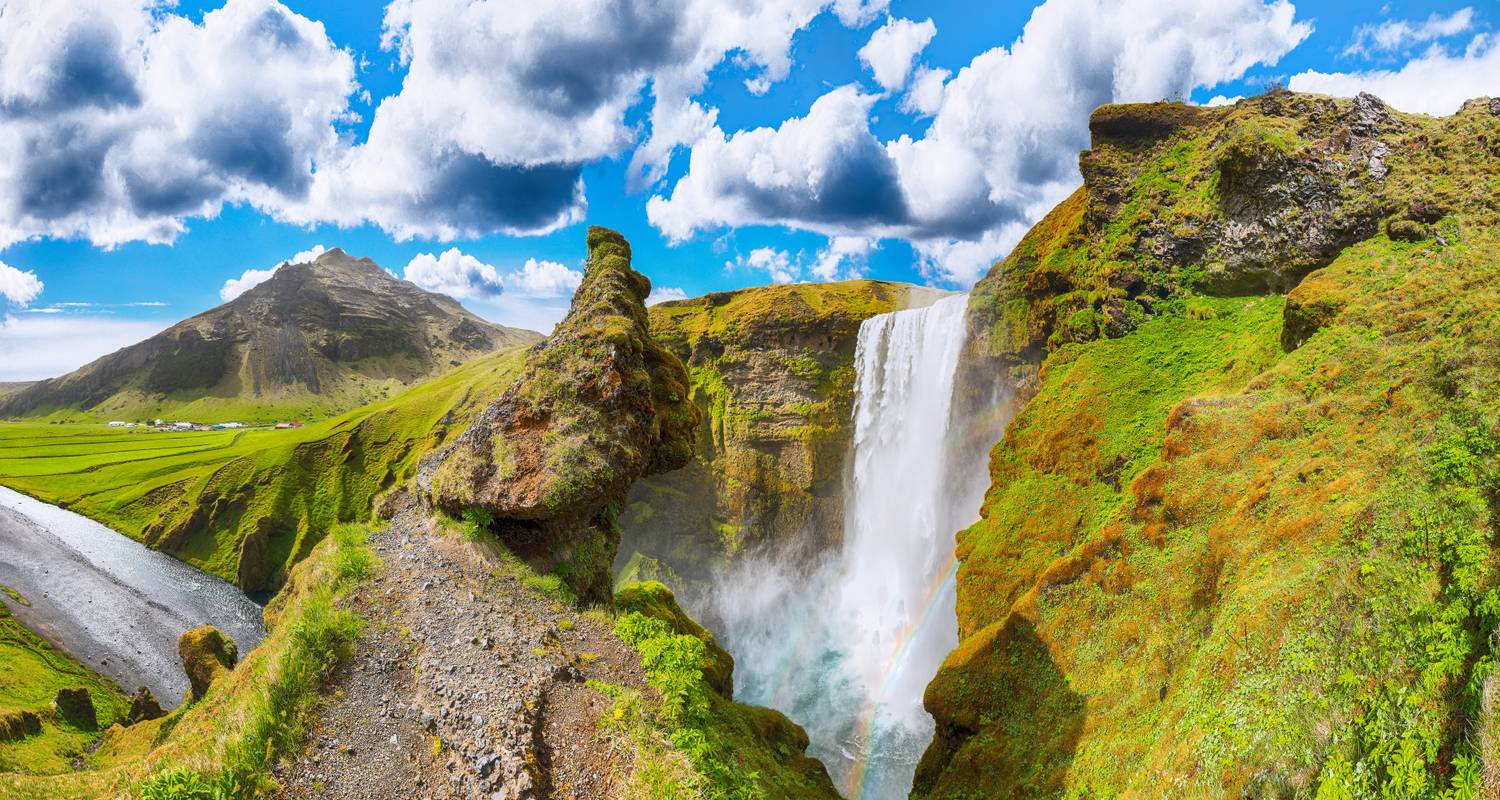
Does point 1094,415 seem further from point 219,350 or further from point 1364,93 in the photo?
point 219,350

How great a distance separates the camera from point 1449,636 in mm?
6191

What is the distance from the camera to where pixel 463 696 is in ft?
29.7

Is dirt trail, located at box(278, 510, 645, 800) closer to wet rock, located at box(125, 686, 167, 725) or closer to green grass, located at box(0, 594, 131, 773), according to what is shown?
green grass, located at box(0, 594, 131, 773)

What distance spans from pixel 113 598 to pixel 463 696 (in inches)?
2740

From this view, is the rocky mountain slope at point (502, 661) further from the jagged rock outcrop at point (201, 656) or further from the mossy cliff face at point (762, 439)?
the mossy cliff face at point (762, 439)

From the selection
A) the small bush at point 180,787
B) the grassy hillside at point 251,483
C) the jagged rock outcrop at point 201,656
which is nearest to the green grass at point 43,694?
the jagged rock outcrop at point 201,656

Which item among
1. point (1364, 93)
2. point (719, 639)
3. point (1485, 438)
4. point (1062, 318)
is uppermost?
point (1364, 93)

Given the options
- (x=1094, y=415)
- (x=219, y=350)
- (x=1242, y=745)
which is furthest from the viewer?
(x=219, y=350)

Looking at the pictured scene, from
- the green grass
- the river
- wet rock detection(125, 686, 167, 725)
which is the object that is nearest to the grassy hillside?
the river

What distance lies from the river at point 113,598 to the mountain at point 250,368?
105579mm

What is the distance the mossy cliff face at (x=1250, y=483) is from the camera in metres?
7.04

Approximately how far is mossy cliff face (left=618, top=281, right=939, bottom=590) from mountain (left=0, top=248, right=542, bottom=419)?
156660 mm

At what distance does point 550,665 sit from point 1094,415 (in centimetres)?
1980

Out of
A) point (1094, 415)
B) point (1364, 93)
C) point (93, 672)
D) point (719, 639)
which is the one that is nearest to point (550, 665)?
point (1094, 415)
